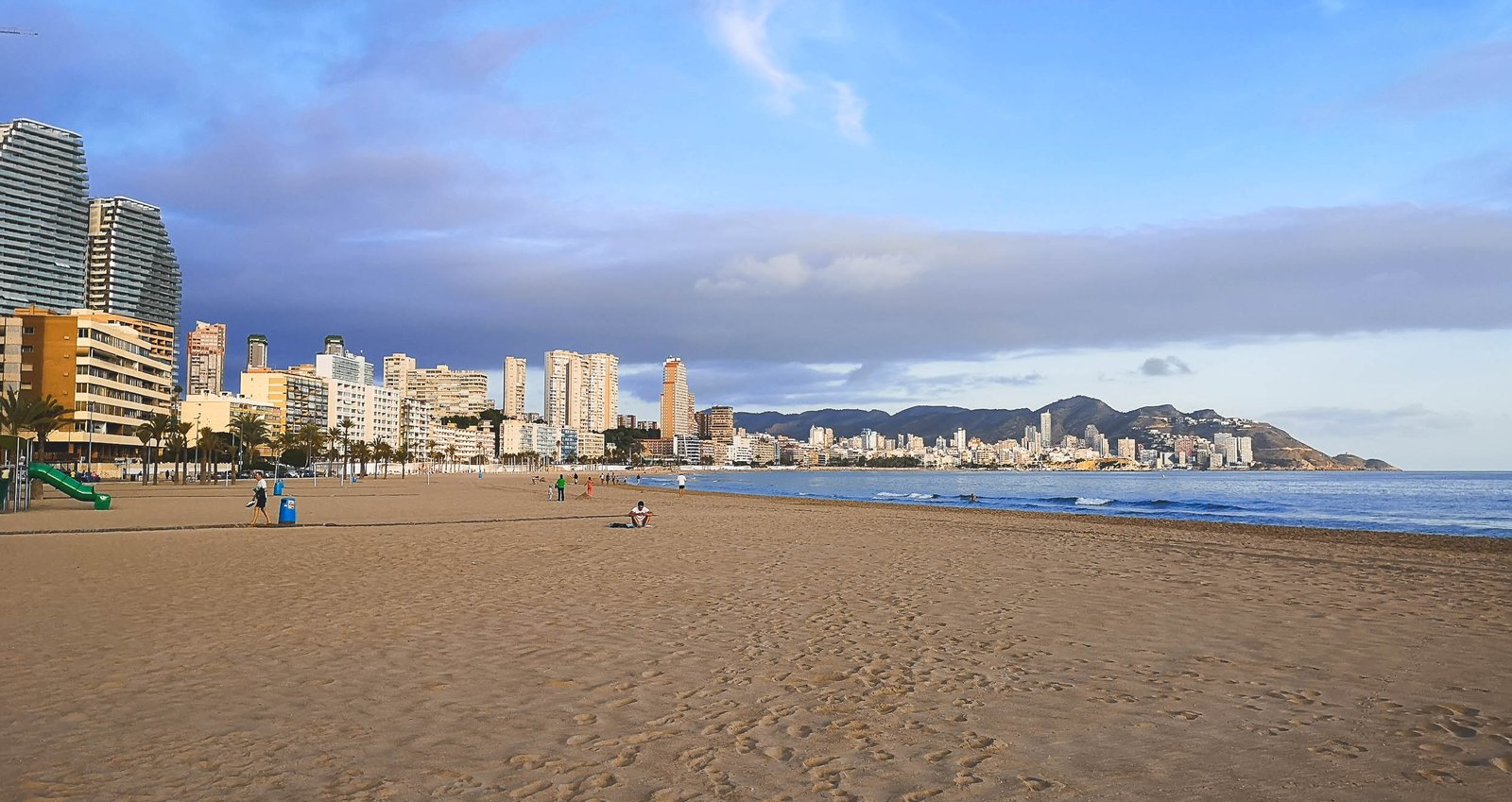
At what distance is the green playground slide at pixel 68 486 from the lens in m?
33.7

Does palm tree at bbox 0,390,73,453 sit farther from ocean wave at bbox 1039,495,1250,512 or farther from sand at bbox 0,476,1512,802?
ocean wave at bbox 1039,495,1250,512

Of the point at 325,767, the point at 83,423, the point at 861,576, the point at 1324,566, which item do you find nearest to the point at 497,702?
the point at 325,767

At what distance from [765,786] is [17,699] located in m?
5.33

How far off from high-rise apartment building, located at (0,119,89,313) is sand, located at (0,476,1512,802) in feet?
666

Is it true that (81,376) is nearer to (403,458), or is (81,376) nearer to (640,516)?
(403,458)

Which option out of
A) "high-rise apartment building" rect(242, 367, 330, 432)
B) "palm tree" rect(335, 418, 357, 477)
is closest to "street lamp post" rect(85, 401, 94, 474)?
"palm tree" rect(335, 418, 357, 477)

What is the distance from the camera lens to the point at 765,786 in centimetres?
488

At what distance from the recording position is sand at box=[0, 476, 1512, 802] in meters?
5.07

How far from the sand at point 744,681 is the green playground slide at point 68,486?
20937 millimetres

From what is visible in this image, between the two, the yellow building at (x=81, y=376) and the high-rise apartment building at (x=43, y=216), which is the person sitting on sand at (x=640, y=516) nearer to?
the yellow building at (x=81, y=376)

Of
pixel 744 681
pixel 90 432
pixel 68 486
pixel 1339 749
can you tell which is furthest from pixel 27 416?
pixel 1339 749

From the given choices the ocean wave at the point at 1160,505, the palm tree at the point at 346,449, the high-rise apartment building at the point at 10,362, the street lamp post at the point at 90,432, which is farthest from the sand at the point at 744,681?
the palm tree at the point at 346,449

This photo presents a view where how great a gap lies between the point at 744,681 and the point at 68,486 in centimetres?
3610

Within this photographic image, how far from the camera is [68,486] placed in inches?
1342
